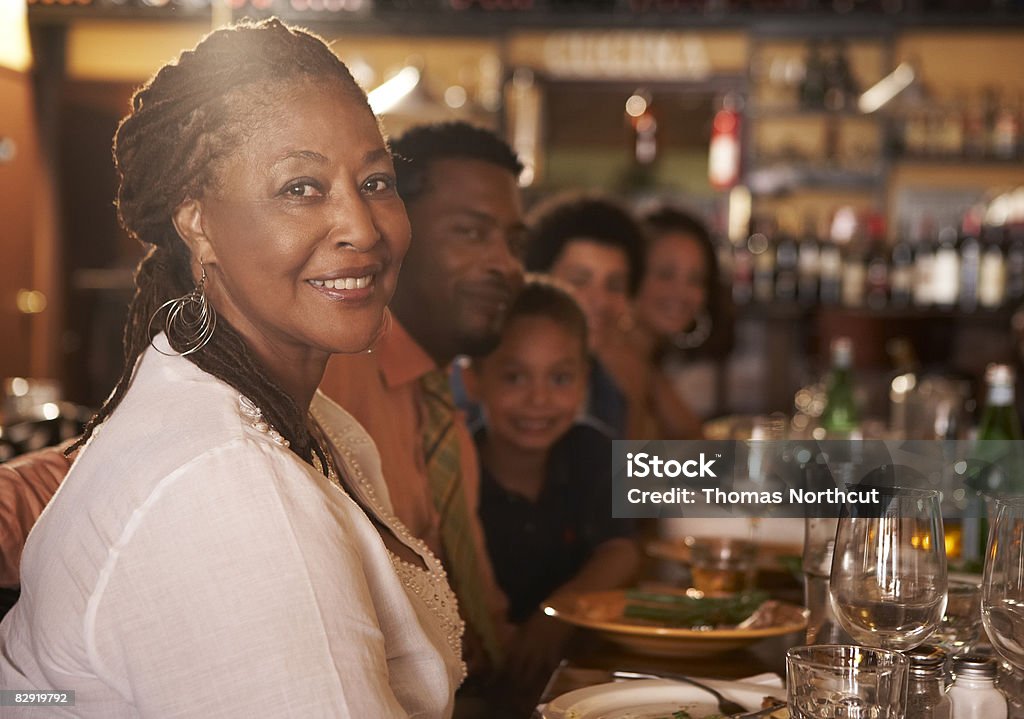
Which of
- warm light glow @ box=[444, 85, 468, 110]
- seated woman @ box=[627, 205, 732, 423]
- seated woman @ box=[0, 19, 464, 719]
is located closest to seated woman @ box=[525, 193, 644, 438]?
seated woman @ box=[627, 205, 732, 423]

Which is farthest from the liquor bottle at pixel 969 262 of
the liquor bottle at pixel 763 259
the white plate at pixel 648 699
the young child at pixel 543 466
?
the white plate at pixel 648 699

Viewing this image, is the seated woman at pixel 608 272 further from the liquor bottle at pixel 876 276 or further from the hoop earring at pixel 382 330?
the liquor bottle at pixel 876 276

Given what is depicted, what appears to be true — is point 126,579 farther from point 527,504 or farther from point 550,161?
point 550,161

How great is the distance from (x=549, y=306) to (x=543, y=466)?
25 centimetres

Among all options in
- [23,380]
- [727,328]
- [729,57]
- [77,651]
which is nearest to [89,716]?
[77,651]

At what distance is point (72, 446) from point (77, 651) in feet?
0.69

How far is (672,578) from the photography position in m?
1.37

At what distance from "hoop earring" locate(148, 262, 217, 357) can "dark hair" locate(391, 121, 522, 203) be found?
188 mm

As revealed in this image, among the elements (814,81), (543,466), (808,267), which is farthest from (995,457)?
(814,81)

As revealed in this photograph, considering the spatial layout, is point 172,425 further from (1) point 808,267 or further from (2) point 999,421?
(1) point 808,267

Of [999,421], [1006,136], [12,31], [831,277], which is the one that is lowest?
[999,421]

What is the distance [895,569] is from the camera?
0.78 m

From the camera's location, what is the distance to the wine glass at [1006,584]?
0.79 m


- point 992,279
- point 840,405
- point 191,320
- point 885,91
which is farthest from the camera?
point 992,279
